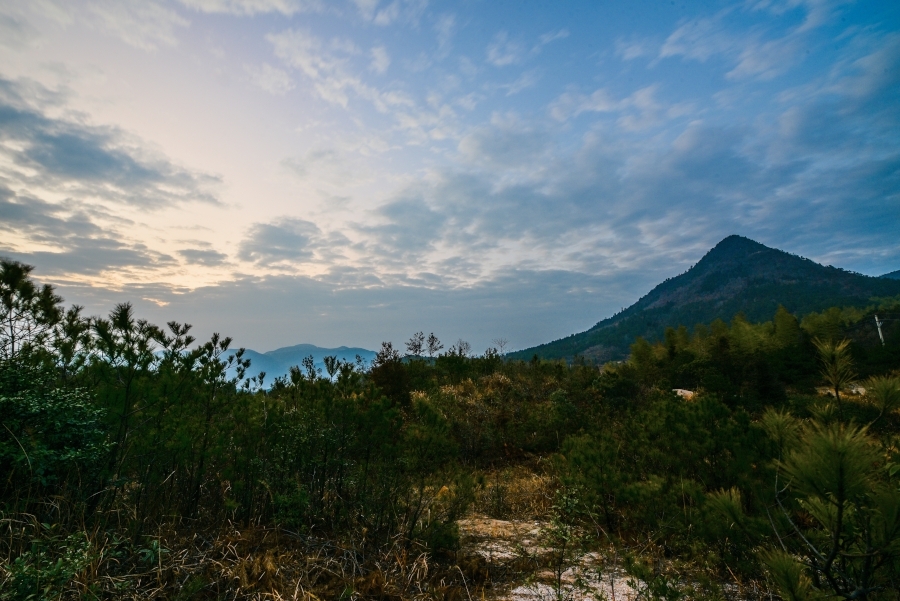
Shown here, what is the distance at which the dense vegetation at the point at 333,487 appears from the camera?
217cm

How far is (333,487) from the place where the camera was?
455 cm

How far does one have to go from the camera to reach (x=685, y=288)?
180 metres

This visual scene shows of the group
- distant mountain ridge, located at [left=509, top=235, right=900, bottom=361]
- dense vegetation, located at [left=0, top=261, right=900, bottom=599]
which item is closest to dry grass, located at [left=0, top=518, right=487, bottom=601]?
dense vegetation, located at [left=0, top=261, right=900, bottom=599]

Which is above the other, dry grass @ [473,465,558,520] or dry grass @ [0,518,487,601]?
dry grass @ [0,518,487,601]

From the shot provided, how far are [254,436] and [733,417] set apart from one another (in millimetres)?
5134

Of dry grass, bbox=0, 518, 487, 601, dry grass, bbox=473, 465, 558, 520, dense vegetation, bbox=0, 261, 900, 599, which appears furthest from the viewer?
dry grass, bbox=473, 465, 558, 520

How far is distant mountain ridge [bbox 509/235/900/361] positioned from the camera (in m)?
106

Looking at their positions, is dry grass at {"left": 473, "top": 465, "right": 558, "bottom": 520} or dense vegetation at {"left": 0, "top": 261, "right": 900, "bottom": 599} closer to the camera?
dense vegetation at {"left": 0, "top": 261, "right": 900, "bottom": 599}

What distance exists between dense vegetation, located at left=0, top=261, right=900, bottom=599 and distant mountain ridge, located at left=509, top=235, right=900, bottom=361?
78.0 meters

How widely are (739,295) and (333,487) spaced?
161 metres

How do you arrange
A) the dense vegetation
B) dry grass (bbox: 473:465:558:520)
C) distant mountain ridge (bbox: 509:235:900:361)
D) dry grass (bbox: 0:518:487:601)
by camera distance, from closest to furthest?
1. the dense vegetation
2. dry grass (bbox: 0:518:487:601)
3. dry grass (bbox: 473:465:558:520)
4. distant mountain ridge (bbox: 509:235:900:361)

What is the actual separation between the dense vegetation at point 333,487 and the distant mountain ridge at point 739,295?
78.0 meters

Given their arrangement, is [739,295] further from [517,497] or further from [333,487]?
[333,487]

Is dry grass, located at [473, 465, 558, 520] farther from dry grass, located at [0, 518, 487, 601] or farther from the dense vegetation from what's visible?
dry grass, located at [0, 518, 487, 601]
